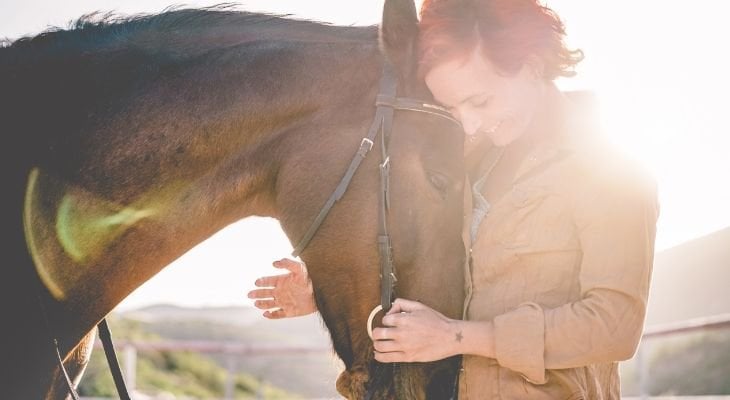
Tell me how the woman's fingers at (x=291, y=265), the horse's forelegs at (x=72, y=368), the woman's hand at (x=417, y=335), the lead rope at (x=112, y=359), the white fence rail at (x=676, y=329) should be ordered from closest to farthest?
the woman's hand at (x=417, y=335) < the horse's forelegs at (x=72, y=368) < the lead rope at (x=112, y=359) < the woman's fingers at (x=291, y=265) < the white fence rail at (x=676, y=329)

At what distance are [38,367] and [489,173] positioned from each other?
1.53 meters

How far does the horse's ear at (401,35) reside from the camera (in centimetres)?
229

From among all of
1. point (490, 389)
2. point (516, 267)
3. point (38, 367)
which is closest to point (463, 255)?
point (516, 267)

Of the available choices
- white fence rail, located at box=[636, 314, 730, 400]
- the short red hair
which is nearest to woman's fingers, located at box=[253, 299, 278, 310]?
the short red hair

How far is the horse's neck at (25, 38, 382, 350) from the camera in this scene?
2256mm

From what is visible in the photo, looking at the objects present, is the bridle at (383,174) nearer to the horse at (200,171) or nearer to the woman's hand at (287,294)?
the horse at (200,171)

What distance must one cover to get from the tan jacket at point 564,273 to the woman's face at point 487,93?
0.13 m

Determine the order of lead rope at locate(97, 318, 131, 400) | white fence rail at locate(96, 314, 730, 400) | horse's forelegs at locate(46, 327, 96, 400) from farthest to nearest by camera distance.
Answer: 1. white fence rail at locate(96, 314, 730, 400)
2. lead rope at locate(97, 318, 131, 400)
3. horse's forelegs at locate(46, 327, 96, 400)

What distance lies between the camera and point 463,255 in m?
2.38

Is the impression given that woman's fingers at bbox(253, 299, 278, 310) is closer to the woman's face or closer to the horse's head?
the horse's head

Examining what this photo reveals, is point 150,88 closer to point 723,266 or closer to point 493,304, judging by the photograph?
point 493,304

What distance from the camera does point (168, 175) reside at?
2328 millimetres

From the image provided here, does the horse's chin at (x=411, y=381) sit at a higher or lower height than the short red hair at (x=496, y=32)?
lower

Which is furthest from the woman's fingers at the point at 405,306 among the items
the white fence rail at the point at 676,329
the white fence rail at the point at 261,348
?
the white fence rail at the point at 261,348
